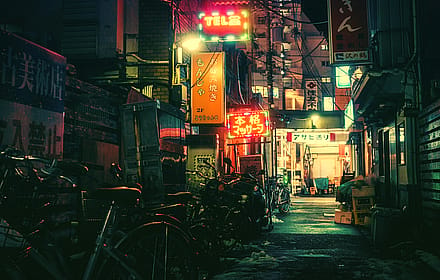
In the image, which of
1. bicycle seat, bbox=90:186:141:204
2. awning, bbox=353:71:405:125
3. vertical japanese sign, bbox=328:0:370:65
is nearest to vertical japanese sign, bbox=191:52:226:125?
vertical japanese sign, bbox=328:0:370:65

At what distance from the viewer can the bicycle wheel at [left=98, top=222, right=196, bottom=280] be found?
14.0ft

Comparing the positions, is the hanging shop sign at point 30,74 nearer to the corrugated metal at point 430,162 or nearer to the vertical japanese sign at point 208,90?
the corrugated metal at point 430,162

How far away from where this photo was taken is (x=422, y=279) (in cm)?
786

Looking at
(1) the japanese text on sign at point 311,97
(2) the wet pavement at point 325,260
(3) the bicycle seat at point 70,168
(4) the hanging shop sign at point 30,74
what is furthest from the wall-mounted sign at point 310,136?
(3) the bicycle seat at point 70,168

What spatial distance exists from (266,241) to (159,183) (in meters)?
4.78

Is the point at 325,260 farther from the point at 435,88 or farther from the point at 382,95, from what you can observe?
the point at 382,95

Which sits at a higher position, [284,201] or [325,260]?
[284,201]

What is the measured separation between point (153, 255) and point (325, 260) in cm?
610

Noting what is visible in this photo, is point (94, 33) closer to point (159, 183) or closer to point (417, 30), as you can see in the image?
point (159, 183)

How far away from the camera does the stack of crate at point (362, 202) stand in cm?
1603

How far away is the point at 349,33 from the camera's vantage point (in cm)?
1364

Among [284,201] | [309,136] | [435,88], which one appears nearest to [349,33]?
[435,88]

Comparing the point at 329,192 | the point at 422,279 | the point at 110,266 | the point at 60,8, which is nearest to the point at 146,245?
the point at 110,266

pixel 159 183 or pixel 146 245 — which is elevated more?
pixel 159 183
